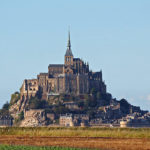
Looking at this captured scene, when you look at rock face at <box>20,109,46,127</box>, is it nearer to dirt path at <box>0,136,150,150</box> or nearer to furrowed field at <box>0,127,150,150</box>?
furrowed field at <box>0,127,150,150</box>

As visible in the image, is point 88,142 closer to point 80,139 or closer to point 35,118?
point 80,139

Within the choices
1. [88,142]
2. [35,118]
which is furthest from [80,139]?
[35,118]

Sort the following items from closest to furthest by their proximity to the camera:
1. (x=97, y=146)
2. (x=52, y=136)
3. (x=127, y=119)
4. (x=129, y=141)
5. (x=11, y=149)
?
(x=11, y=149) → (x=97, y=146) → (x=129, y=141) → (x=52, y=136) → (x=127, y=119)

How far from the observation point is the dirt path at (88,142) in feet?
183

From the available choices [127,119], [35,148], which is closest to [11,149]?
[35,148]

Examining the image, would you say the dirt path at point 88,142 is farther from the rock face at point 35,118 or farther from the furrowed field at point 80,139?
the rock face at point 35,118

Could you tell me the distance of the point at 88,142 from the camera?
59281 mm

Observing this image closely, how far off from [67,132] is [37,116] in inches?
5005

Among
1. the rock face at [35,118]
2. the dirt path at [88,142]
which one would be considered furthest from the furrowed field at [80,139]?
the rock face at [35,118]

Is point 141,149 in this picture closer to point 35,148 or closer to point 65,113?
point 35,148

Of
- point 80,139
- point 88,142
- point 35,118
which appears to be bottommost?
point 88,142

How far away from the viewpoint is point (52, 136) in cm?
6781

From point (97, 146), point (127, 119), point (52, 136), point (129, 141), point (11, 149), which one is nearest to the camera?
point (11, 149)

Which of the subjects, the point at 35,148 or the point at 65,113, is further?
the point at 65,113
